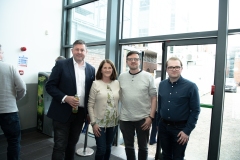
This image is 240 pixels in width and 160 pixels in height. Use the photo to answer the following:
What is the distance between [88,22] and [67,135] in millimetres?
2747

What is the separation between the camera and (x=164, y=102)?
1.69 m

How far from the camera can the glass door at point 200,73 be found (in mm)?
2156

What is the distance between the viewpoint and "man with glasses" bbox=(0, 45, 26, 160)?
5.90 ft

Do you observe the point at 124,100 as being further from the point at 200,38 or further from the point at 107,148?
the point at 200,38

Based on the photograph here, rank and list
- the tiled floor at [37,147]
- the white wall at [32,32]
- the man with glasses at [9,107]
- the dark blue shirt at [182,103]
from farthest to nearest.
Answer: the white wall at [32,32], the tiled floor at [37,147], the man with glasses at [9,107], the dark blue shirt at [182,103]

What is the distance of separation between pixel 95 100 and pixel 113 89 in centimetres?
22

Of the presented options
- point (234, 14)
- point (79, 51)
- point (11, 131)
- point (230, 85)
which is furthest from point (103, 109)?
point (234, 14)

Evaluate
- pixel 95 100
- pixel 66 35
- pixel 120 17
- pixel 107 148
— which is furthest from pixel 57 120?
pixel 66 35

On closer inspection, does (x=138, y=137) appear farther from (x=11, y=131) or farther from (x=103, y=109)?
(x=11, y=131)

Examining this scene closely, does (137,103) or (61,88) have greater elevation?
(61,88)

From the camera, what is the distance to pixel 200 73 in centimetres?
227

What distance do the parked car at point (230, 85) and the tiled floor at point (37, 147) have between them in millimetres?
1517

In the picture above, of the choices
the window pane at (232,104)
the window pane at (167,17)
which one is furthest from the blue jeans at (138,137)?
the window pane at (167,17)

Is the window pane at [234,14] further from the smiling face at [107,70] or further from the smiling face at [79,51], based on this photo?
the smiling face at [79,51]
